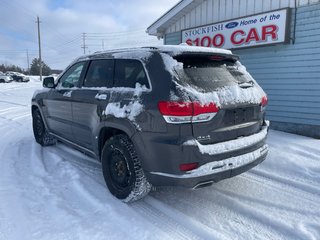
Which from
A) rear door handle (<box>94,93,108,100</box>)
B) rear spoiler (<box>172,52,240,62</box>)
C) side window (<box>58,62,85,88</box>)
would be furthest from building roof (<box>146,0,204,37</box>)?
rear door handle (<box>94,93,108,100</box>)

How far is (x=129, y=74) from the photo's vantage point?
3412 millimetres

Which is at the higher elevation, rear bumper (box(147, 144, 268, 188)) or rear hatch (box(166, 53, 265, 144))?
rear hatch (box(166, 53, 265, 144))

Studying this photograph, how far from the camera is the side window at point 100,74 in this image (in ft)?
12.2

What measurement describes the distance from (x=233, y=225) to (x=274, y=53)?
19.3 feet

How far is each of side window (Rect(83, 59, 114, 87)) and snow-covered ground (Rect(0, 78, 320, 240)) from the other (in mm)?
1376

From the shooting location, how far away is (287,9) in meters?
6.90

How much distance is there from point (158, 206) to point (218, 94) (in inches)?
59.0

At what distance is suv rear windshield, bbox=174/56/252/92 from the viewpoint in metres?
2.99

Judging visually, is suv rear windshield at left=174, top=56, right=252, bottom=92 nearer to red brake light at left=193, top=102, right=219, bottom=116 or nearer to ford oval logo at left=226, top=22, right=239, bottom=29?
red brake light at left=193, top=102, right=219, bottom=116

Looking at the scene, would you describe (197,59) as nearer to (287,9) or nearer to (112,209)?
(112,209)

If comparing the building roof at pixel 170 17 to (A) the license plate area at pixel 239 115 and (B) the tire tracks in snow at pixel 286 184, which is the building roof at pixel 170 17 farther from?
(A) the license plate area at pixel 239 115

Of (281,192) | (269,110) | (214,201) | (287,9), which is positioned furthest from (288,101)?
(214,201)

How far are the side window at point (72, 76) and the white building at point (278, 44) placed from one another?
16.8ft

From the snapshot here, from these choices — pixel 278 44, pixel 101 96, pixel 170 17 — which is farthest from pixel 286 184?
pixel 170 17
